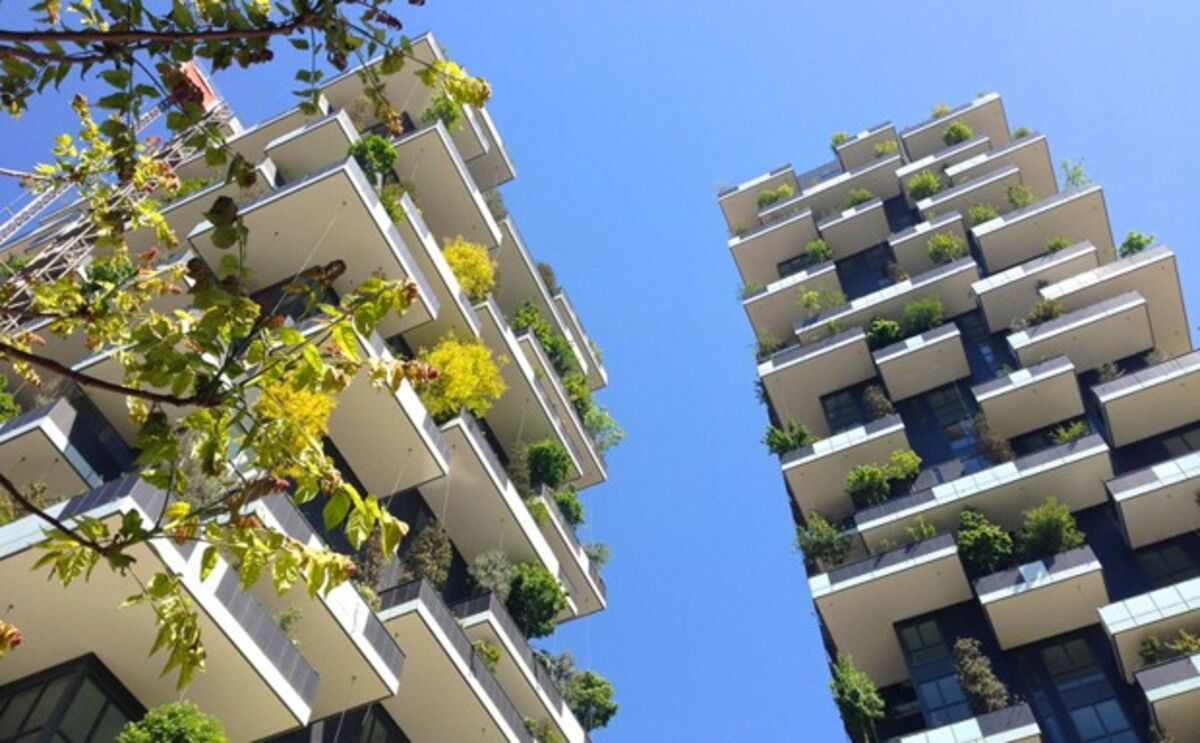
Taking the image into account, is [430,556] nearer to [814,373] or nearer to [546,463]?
[546,463]

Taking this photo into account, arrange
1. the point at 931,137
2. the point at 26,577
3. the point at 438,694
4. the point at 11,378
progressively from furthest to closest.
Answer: the point at 931,137 → the point at 11,378 → the point at 438,694 → the point at 26,577

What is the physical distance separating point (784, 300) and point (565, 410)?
582 inches

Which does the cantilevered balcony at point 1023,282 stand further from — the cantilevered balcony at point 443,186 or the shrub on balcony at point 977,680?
the cantilevered balcony at point 443,186

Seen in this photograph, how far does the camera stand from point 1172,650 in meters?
26.6

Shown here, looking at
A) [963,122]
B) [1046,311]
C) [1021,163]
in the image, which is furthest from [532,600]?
[963,122]

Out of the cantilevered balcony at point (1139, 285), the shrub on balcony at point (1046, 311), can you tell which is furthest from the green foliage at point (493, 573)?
the cantilevered balcony at point (1139, 285)

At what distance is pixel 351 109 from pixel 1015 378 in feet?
79.6

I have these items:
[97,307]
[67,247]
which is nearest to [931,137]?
[67,247]

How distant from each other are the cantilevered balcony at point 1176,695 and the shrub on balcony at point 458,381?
18.0 metres

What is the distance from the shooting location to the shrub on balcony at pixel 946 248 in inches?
1667

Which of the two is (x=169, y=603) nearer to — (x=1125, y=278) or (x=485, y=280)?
(x=485, y=280)

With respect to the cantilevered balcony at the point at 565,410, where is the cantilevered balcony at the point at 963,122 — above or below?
below

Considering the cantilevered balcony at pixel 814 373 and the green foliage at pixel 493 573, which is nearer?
the green foliage at pixel 493 573

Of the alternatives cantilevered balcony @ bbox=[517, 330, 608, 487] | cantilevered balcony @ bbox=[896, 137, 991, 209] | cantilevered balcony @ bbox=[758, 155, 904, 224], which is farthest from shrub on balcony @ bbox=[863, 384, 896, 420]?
cantilevered balcony @ bbox=[758, 155, 904, 224]
